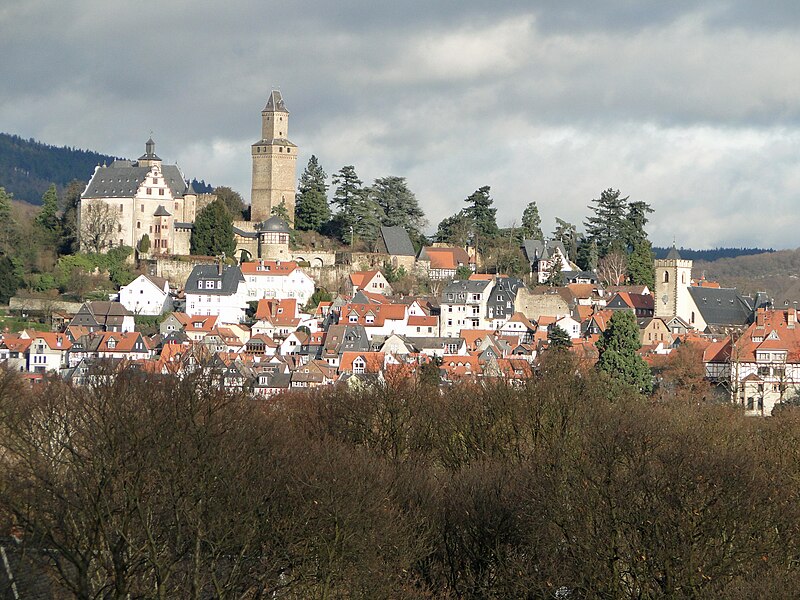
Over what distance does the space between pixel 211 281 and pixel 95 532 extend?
67.9 m

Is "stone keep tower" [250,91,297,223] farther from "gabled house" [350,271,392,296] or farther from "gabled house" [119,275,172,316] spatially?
"gabled house" [119,275,172,316]

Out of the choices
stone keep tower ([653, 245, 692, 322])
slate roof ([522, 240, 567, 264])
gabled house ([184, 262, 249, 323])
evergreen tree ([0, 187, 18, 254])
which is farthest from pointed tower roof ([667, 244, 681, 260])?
evergreen tree ([0, 187, 18, 254])

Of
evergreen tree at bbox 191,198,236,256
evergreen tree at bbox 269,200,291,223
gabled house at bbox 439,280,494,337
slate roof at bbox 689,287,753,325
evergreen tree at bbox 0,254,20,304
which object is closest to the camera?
evergreen tree at bbox 0,254,20,304

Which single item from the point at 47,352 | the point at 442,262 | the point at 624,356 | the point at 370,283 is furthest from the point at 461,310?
the point at 47,352

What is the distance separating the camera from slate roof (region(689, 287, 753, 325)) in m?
96.9

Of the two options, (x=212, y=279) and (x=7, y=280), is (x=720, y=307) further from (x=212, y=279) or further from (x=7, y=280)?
(x=7, y=280)

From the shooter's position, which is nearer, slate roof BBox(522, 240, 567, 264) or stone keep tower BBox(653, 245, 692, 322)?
stone keep tower BBox(653, 245, 692, 322)

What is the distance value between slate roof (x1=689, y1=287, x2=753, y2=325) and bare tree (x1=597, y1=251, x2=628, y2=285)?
39.4 feet

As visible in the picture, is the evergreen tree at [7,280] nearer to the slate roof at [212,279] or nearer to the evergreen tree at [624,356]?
the slate roof at [212,279]

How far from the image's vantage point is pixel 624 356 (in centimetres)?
7262

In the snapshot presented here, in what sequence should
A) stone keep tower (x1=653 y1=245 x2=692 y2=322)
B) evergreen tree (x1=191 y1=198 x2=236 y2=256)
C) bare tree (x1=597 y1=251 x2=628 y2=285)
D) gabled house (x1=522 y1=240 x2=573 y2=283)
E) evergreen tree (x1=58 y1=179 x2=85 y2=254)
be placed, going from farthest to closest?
1. bare tree (x1=597 y1=251 x2=628 y2=285)
2. gabled house (x1=522 y1=240 x2=573 y2=283)
3. evergreen tree (x1=58 y1=179 x2=85 y2=254)
4. evergreen tree (x1=191 y1=198 x2=236 y2=256)
5. stone keep tower (x1=653 y1=245 x2=692 y2=322)

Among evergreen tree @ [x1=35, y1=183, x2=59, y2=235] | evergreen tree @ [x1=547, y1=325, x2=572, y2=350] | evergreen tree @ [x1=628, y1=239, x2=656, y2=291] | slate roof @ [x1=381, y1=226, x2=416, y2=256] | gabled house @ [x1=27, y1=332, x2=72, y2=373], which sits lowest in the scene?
gabled house @ [x1=27, y1=332, x2=72, y2=373]

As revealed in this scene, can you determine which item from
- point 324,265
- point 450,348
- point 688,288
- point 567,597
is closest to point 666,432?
point 567,597

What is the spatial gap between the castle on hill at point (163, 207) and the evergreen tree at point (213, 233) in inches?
43.3
